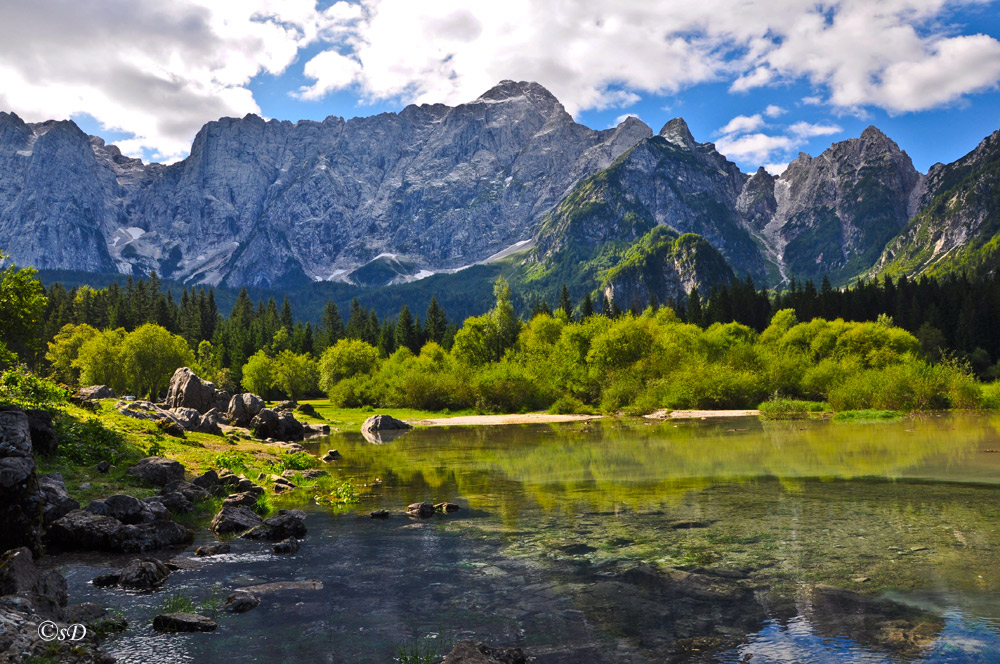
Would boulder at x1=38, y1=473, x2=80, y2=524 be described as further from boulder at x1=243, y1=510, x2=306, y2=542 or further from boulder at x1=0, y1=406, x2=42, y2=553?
boulder at x1=243, y1=510, x2=306, y2=542

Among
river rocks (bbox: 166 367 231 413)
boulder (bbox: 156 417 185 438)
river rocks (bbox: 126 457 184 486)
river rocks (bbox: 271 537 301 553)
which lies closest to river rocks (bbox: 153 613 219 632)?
river rocks (bbox: 271 537 301 553)

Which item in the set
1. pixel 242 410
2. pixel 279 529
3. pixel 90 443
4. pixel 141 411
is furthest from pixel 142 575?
pixel 242 410

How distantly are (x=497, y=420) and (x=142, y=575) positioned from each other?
71551 mm

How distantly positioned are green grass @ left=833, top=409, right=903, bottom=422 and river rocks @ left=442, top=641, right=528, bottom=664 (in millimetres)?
68463

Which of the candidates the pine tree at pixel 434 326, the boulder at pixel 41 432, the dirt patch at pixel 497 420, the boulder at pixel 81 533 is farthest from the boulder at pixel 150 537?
the pine tree at pixel 434 326

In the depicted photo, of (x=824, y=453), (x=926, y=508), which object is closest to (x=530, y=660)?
(x=926, y=508)

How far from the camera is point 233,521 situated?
77.6ft

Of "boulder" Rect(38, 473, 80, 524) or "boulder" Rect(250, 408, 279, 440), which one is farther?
"boulder" Rect(250, 408, 279, 440)

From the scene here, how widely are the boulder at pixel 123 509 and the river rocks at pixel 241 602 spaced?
9.00 m

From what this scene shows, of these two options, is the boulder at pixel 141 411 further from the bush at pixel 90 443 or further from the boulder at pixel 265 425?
the boulder at pixel 265 425

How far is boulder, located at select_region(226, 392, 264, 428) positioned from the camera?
63875mm

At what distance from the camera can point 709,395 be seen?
89.1 meters

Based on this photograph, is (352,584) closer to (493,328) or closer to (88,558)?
(88,558)

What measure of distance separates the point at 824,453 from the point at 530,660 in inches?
1465
